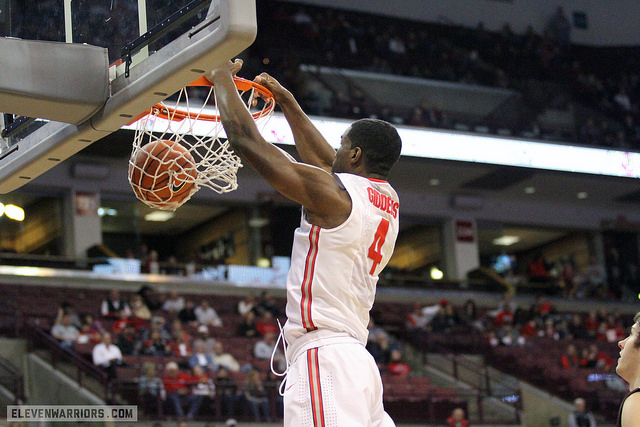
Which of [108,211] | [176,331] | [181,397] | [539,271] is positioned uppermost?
[108,211]

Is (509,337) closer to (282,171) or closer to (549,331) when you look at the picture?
(549,331)

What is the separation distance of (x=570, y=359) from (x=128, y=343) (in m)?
8.31

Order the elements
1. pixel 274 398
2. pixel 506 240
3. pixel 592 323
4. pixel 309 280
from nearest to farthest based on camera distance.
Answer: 1. pixel 309 280
2. pixel 274 398
3. pixel 592 323
4. pixel 506 240

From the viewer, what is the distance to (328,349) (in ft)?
10.9

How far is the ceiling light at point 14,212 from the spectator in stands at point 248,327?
5180 millimetres

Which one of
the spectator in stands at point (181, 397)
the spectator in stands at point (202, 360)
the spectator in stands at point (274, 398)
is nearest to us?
the spectator in stands at point (181, 397)

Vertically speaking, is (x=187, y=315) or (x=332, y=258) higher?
(x=187, y=315)

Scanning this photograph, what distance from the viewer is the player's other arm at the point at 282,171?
10.5 ft

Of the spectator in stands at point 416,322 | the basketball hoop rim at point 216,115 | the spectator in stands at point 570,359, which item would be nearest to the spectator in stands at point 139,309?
the spectator in stands at point 416,322

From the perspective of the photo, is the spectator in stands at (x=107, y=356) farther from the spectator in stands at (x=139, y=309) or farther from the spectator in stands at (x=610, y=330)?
the spectator in stands at (x=610, y=330)

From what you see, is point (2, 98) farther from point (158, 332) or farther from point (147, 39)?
point (158, 332)

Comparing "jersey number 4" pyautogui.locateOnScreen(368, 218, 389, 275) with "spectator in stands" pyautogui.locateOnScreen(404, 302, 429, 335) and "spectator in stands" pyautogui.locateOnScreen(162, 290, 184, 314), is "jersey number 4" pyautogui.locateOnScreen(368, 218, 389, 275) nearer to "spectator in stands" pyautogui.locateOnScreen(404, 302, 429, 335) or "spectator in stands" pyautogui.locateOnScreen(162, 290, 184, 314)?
"spectator in stands" pyautogui.locateOnScreen(162, 290, 184, 314)

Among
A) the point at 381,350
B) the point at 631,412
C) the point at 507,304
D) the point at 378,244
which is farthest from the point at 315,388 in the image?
the point at 507,304

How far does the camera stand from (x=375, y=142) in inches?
137
